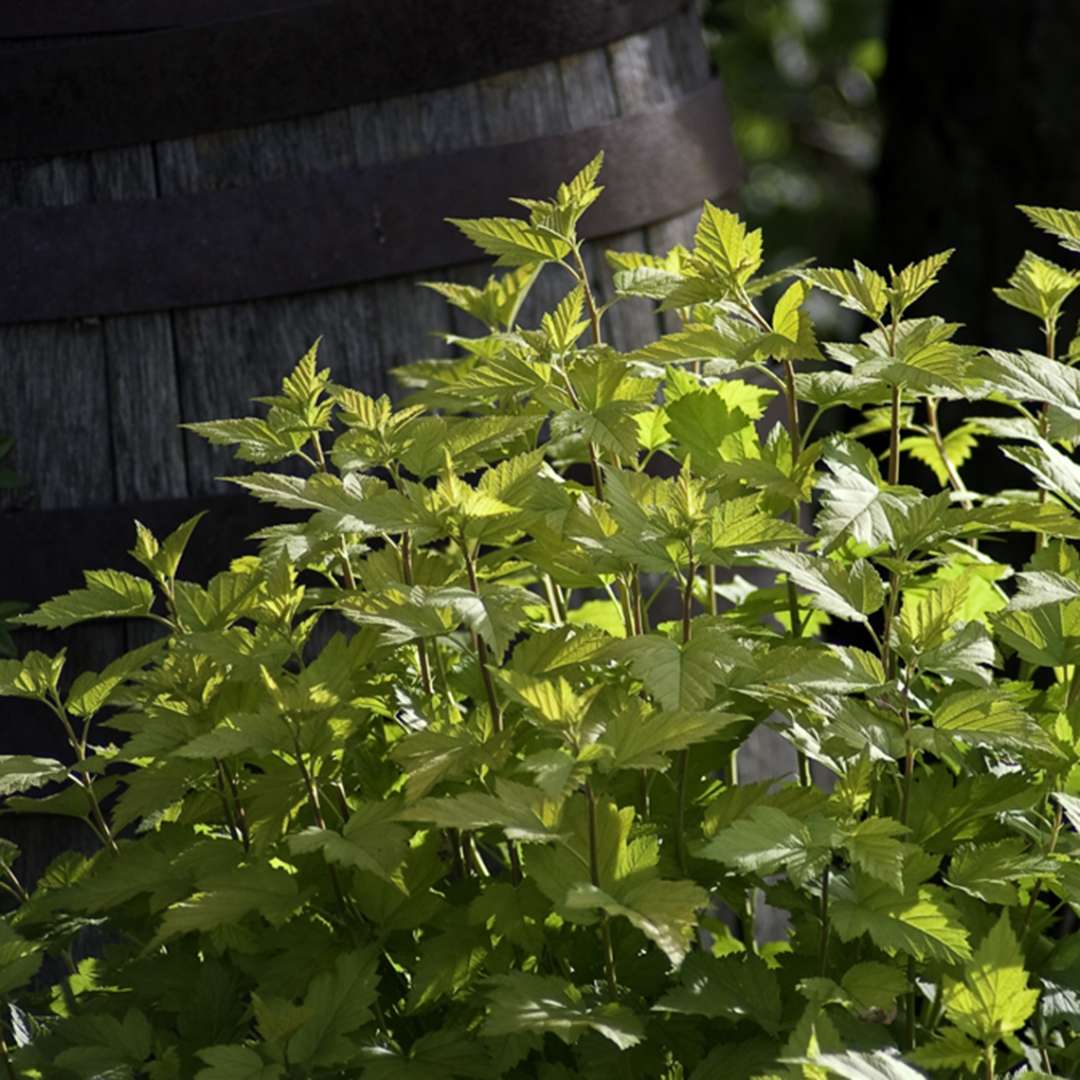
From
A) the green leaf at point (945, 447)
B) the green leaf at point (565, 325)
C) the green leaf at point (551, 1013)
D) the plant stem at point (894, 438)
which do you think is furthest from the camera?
the green leaf at point (945, 447)

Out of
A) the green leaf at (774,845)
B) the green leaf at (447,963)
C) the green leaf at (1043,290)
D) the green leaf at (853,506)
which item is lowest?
the green leaf at (447,963)

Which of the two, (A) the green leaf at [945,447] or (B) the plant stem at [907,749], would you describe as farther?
(A) the green leaf at [945,447]

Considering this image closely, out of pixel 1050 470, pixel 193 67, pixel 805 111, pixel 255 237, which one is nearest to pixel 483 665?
pixel 1050 470

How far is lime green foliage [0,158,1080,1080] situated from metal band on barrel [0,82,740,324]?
0.59 metres

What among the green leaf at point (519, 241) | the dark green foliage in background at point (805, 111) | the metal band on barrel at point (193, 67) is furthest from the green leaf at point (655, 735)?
the dark green foliage in background at point (805, 111)

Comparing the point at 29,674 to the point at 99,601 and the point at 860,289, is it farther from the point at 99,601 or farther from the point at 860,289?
the point at 860,289

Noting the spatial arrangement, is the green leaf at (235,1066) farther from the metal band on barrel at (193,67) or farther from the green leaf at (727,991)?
the metal band on barrel at (193,67)

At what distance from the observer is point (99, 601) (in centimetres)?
139

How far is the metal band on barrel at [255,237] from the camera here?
1.98 m

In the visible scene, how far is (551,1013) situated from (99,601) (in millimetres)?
506

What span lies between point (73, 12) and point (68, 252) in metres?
0.27

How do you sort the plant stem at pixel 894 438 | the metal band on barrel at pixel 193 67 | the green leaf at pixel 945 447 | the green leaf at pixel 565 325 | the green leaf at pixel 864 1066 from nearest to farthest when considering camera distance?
1. the green leaf at pixel 864 1066
2. the plant stem at pixel 894 438
3. the green leaf at pixel 565 325
4. the green leaf at pixel 945 447
5. the metal band on barrel at pixel 193 67

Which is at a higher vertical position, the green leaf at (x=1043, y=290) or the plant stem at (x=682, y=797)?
the green leaf at (x=1043, y=290)

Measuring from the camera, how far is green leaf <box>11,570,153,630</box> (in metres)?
1.37
